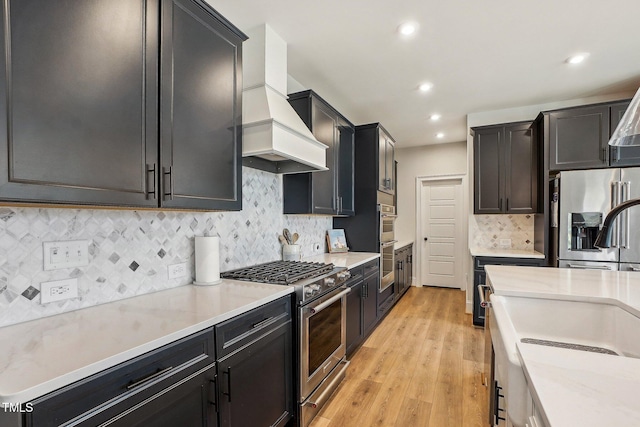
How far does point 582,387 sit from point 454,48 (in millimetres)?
2620

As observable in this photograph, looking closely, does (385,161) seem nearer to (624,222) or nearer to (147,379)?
(624,222)

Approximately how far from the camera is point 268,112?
198 cm

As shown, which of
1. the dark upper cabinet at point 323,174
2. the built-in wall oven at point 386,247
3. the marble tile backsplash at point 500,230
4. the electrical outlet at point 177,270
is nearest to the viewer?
the electrical outlet at point 177,270

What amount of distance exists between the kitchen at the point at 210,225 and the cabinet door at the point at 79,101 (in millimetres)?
24

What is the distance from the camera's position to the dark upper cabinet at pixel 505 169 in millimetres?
3707

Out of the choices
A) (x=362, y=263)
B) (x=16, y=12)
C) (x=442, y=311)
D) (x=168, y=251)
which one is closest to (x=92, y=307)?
(x=168, y=251)

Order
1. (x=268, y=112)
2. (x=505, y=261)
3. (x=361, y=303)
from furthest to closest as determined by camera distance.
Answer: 1. (x=505, y=261)
2. (x=361, y=303)
3. (x=268, y=112)

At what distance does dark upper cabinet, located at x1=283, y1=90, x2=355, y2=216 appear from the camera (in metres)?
2.75

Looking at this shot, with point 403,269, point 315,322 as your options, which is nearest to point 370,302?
point 315,322

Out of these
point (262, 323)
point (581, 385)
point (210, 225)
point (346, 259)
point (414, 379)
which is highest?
point (210, 225)

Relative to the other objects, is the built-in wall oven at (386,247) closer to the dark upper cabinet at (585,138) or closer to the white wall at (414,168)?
the white wall at (414,168)

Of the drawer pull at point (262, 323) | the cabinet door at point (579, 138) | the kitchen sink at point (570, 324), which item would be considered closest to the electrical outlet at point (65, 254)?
the drawer pull at point (262, 323)

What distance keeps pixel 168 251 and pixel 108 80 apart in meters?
0.96

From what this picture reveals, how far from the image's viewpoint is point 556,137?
332cm
